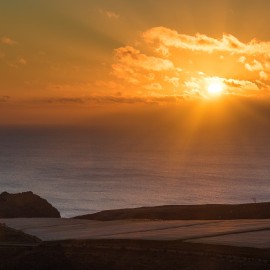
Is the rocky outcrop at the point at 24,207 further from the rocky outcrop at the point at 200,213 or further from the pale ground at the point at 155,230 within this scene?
the pale ground at the point at 155,230

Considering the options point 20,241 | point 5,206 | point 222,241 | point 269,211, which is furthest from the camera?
point 5,206

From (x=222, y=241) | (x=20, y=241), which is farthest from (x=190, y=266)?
(x=20, y=241)

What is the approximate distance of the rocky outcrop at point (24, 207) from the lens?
1421 inches

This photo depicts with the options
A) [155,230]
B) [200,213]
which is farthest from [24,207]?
[155,230]

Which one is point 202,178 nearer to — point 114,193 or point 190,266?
point 114,193

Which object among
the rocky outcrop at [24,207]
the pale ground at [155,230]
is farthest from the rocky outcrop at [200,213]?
the pale ground at [155,230]

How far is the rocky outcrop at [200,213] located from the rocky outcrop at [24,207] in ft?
12.7

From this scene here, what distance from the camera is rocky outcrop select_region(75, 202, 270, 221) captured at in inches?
1284

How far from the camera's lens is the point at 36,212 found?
→ 36.7 meters

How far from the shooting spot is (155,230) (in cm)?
2391

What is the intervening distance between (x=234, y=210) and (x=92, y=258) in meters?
14.6

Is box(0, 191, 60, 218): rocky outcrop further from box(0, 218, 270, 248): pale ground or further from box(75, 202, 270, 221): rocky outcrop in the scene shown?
box(0, 218, 270, 248): pale ground

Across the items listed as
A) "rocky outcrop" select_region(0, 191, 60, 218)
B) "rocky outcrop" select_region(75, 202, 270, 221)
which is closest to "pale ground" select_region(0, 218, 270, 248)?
"rocky outcrop" select_region(75, 202, 270, 221)

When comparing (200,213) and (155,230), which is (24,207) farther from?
(155,230)
